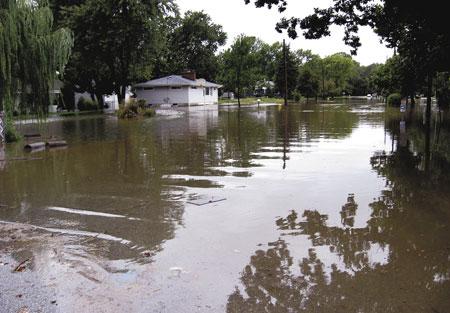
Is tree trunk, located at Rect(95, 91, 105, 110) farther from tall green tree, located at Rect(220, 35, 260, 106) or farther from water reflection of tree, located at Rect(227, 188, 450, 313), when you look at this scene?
water reflection of tree, located at Rect(227, 188, 450, 313)

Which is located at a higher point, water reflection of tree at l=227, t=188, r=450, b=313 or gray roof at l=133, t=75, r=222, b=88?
gray roof at l=133, t=75, r=222, b=88

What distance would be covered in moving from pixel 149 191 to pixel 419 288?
6.28 meters

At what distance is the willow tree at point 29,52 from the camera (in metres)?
15.3

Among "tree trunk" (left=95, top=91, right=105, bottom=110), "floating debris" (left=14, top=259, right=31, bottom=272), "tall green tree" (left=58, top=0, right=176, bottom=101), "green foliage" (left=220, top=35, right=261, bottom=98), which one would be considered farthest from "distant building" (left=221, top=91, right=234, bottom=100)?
"floating debris" (left=14, top=259, right=31, bottom=272)

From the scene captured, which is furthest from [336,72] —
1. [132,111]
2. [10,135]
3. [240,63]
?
[10,135]

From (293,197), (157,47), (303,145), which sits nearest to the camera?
Result: (293,197)

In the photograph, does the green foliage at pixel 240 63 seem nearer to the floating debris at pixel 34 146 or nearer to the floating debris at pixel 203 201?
the floating debris at pixel 34 146

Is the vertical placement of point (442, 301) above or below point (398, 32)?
below

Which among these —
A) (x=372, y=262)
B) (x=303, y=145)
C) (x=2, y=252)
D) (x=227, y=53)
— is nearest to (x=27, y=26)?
(x=303, y=145)

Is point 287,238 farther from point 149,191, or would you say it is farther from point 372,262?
point 149,191

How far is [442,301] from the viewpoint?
15.8ft

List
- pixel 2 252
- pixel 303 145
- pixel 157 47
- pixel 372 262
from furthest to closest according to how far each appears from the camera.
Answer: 1. pixel 157 47
2. pixel 303 145
3. pixel 2 252
4. pixel 372 262

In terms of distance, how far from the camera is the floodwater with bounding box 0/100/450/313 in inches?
196

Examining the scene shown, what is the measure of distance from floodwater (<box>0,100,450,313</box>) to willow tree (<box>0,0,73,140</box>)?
297 centimetres
